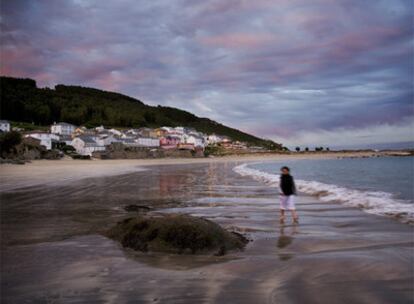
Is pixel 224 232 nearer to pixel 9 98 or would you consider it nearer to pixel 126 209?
pixel 126 209

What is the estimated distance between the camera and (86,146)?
102250 mm

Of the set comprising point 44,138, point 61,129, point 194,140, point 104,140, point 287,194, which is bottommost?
point 287,194

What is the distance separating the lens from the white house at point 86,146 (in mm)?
101312

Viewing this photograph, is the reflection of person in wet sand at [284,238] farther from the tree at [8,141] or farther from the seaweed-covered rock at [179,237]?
the tree at [8,141]

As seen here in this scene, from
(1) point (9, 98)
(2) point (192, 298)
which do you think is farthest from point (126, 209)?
(1) point (9, 98)

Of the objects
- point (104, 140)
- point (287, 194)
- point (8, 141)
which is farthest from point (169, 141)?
point (287, 194)

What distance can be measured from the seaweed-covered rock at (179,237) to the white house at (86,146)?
9728 centimetres

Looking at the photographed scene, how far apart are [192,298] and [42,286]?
84.8 inches

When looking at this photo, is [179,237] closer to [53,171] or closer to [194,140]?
[53,171]

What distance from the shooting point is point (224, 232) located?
296 inches

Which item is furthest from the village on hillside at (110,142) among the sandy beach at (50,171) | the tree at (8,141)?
the sandy beach at (50,171)

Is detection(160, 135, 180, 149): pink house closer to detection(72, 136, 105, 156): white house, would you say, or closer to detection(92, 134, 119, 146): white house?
detection(92, 134, 119, 146): white house

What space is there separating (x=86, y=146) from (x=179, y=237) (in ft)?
330

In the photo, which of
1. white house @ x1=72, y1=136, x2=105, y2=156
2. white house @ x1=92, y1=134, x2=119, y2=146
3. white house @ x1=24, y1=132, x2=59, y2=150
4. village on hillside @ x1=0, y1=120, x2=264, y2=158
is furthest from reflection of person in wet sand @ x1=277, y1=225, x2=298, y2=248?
white house @ x1=92, y1=134, x2=119, y2=146
